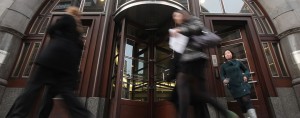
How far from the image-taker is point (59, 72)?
8.09ft

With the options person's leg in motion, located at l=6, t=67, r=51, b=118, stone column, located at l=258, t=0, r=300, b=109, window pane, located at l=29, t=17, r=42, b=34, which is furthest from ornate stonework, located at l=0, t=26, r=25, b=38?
stone column, located at l=258, t=0, r=300, b=109

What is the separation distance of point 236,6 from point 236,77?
3.76m

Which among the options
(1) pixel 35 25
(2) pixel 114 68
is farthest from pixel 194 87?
(1) pixel 35 25

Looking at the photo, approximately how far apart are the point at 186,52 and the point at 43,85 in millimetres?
1753

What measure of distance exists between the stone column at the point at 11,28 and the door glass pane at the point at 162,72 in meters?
4.36

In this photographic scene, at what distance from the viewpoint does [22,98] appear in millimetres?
2268

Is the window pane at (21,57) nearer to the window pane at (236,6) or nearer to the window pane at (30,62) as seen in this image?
the window pane at (30,62)

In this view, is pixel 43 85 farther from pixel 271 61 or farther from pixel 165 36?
pixel 271 61

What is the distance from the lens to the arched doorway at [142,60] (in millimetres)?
5598

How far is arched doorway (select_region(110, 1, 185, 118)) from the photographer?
5.60 meters

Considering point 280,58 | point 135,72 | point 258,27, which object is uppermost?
point 258,27

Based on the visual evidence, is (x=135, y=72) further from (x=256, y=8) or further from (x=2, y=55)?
(x=256, y=8)

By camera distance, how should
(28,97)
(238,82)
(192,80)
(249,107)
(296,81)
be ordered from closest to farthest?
(28,97) → (192,80) → (249,107) → (238,82) → (296,81)

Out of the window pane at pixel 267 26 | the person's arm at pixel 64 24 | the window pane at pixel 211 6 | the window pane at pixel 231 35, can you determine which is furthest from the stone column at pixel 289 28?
the person's arm at pixel 64 24
